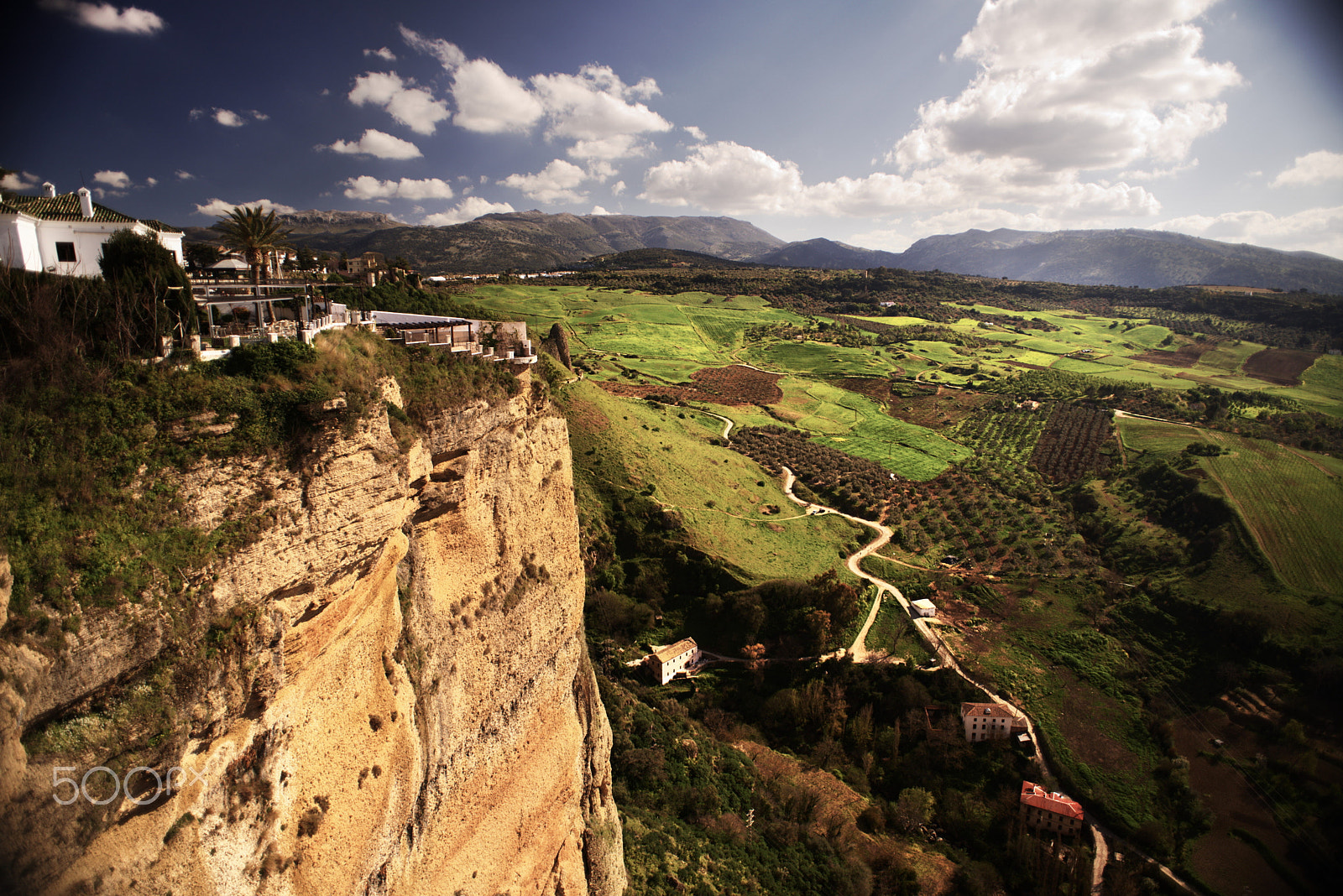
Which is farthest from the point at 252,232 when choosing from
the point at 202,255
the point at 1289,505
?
the point at 1289,505

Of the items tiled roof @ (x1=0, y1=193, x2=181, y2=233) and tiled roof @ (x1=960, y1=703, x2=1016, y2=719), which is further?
tiled roof @ (x1=960, y1=703, x2=1016, y2=719)

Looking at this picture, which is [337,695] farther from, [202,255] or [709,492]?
[709,492]

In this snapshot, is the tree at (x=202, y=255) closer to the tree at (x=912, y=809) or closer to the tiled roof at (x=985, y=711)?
the tree at (x=912, y=809)

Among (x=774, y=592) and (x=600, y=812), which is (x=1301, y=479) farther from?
(x=600, y=812)

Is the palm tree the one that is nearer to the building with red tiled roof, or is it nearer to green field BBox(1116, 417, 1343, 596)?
the building with red tiled roof

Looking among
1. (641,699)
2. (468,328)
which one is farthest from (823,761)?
(468,328)
